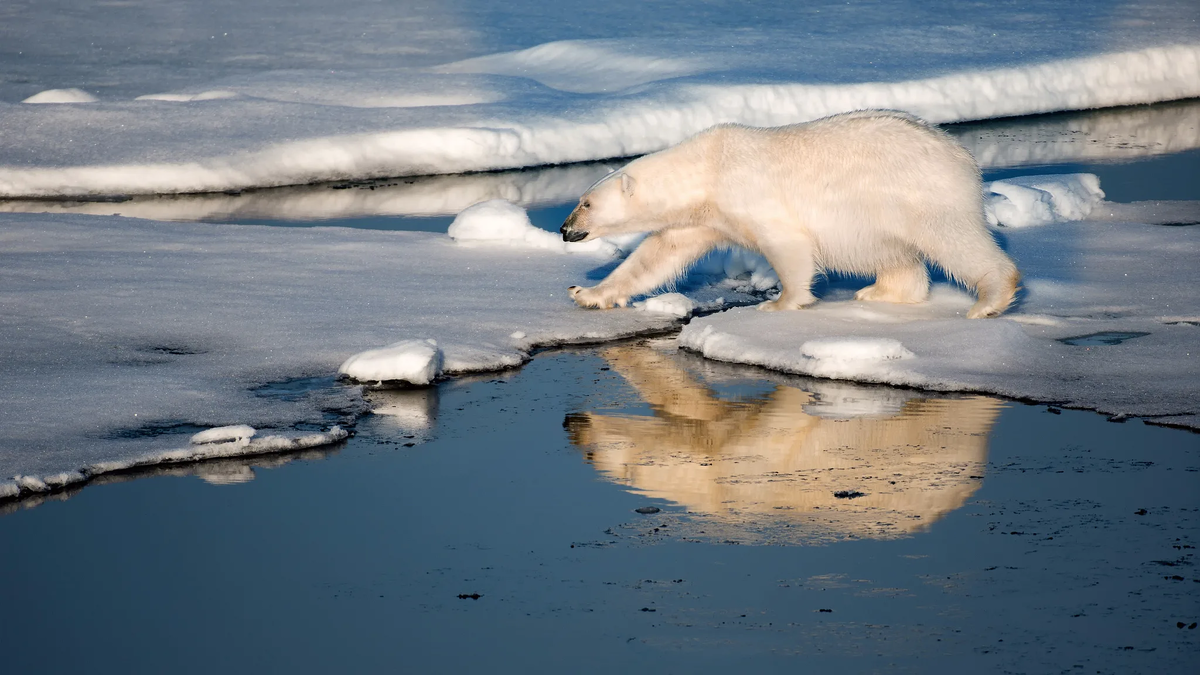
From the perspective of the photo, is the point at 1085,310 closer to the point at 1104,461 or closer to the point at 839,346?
the point at 839,346

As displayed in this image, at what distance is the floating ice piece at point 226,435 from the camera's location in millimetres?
4602

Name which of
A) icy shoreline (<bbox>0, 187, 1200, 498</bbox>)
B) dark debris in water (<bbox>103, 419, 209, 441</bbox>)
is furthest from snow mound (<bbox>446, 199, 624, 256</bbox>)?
dark debris in water (<bbox>103, 419, 209, 441</bbox>)

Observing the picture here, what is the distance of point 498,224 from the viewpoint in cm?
851

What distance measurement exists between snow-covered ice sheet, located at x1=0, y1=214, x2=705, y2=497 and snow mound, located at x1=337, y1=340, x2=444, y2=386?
11 cm

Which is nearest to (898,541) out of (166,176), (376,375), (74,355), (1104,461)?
(1104,461)

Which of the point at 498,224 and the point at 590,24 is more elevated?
the point at 590,24

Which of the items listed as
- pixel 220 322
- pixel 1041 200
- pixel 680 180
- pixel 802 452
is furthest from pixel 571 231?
pixel 1041 200

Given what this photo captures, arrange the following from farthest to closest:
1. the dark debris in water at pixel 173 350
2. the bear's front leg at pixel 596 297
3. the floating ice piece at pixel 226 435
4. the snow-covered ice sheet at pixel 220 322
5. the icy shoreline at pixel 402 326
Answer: the bear's front leg at pixel 596 297
the dark debris in water at pixel 173 350
the icy shoreline at pixel 402 326
the snow-covered ice sheet at pixel 220 322
the floating ice piece at pixel 226 435

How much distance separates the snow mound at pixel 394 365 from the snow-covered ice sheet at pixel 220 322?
0.36 feet

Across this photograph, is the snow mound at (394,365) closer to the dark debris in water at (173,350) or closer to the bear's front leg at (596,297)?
the dark debris in water at (173,350)

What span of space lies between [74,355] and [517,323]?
1.97m

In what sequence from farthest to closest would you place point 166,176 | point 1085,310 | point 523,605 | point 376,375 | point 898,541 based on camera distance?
1. point 166,176
2. point 1085,310
3. point 376,375
4. point 898,541
5. point 523,605

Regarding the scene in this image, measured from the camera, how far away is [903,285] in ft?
21.5

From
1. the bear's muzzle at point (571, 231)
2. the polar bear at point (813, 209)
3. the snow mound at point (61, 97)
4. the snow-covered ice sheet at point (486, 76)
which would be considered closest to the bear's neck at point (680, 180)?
the polar bear at point (813, 209)
